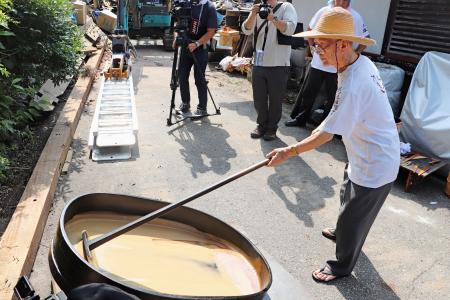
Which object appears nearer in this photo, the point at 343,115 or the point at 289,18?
the point at 343,115

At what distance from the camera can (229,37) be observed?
31.1 ft

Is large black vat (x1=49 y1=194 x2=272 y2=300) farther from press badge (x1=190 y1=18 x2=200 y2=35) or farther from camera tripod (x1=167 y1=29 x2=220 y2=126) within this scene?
press badge (x1=190 y1=18 x2=200 y2=35)

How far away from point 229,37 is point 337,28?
7.44 metres

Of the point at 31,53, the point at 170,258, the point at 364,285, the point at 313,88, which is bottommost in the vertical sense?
the point at 364,285

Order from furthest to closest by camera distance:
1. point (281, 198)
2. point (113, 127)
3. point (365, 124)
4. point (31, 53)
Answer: point (113, 127), point (31, 53), point (281, 198), point (365, 124)

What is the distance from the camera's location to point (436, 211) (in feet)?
13.3

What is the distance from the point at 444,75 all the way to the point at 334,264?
3109 millimetres

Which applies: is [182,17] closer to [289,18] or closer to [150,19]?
[289,18]

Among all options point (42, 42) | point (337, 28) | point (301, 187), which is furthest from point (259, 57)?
point (337, 28)

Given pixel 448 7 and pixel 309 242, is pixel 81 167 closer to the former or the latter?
pixel 309 242

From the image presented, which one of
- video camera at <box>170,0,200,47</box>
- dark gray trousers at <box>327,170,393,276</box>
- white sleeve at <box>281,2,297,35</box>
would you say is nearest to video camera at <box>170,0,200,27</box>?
video camera at <box>170,0,200,47</box>

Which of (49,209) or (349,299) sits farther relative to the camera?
(49,209)

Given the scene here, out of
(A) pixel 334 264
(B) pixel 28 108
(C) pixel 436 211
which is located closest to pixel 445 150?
(C) pixel 436 211

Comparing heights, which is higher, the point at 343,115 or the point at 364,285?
the point at 343,115
